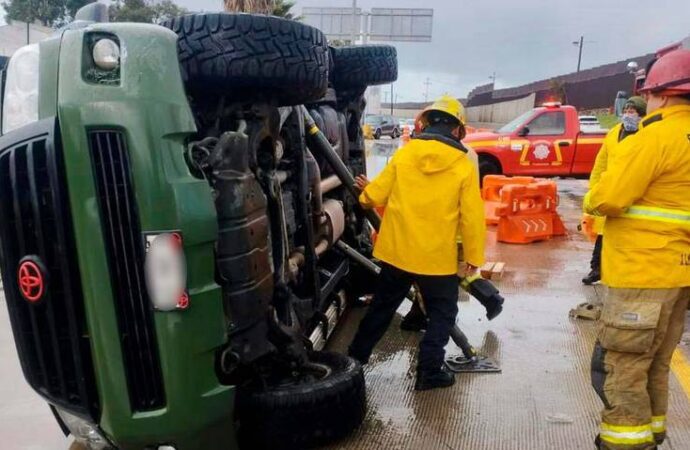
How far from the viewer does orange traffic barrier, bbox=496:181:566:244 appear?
322 inches

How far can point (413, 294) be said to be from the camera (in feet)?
15.8

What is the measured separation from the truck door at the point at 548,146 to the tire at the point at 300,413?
36.2ft

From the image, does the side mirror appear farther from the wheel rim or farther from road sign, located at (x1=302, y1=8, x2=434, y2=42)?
road sign, located at (x1=302, y1=8, x2=434, y2=42)

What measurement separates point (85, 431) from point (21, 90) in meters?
1.21

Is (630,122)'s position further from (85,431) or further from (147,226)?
(85,431)

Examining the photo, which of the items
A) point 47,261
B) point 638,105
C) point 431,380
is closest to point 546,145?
point 638,105

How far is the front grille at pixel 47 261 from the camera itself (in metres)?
2.21

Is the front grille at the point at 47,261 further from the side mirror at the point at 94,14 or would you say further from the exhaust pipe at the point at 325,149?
the exhaust pipe at the point at 325,149

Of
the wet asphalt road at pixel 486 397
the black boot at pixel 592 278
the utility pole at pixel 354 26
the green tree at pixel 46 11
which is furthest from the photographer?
the green tree at pixel 46 11

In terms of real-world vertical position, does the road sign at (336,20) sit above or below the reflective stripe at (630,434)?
above

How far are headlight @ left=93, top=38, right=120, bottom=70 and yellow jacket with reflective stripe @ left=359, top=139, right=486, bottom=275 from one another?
6.14ft

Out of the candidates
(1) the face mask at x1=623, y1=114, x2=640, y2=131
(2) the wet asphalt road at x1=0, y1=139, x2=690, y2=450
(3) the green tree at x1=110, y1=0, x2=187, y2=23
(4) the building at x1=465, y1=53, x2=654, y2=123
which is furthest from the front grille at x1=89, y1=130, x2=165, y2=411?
(3) the green tree at x1=110, y1=0, x2=187, y2=23

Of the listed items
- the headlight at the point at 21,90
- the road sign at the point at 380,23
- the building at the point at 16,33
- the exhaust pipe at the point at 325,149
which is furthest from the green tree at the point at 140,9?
the headlight at the point at 21,90

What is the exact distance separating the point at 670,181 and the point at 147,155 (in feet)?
6.57
